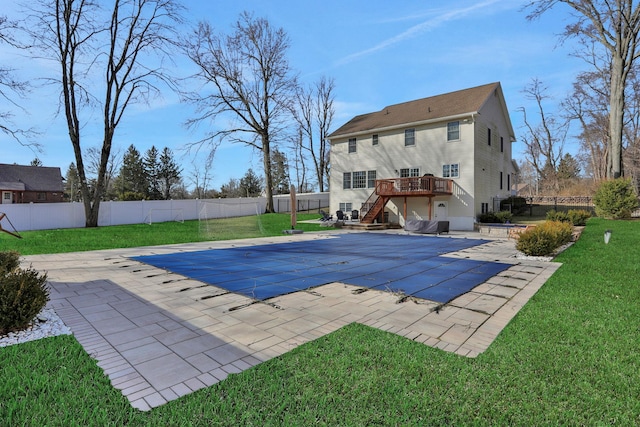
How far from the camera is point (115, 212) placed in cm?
2006

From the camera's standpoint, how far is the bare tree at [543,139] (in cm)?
3219

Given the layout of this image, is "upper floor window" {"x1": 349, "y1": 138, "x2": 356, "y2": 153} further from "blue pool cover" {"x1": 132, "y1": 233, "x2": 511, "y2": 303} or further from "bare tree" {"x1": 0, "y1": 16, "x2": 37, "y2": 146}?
"bare tree" {"x1": 0, "y1": 16, "x2": 37, "y2": 146}

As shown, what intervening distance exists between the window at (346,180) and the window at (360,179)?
0.46 m

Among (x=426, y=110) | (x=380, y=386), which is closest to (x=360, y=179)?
(x=426, y=110)

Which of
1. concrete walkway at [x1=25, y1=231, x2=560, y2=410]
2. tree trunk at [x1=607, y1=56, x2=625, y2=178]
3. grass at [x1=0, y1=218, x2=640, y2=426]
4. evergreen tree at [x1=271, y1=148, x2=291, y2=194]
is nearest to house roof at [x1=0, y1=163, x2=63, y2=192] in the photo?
evergreen tree at [x1=271, y1=148, x2=291, y2=194]

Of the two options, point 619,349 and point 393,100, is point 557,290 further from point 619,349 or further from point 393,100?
point 393,100

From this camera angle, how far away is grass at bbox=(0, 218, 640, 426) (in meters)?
2.01

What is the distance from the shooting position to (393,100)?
81.0ft

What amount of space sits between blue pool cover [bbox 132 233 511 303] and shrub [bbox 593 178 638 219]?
1392cm

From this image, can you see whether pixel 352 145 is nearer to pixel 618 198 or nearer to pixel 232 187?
pixel 618 198

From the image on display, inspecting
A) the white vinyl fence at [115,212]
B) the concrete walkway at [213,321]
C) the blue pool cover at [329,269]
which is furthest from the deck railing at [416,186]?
the concrete walkway at [213,321]

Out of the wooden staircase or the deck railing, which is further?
the wooden staircase

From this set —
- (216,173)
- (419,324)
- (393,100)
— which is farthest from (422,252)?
(216,173)

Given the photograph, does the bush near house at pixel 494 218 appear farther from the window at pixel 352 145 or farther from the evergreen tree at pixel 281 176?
Answer: the evergreen tree at pixel 281 176
